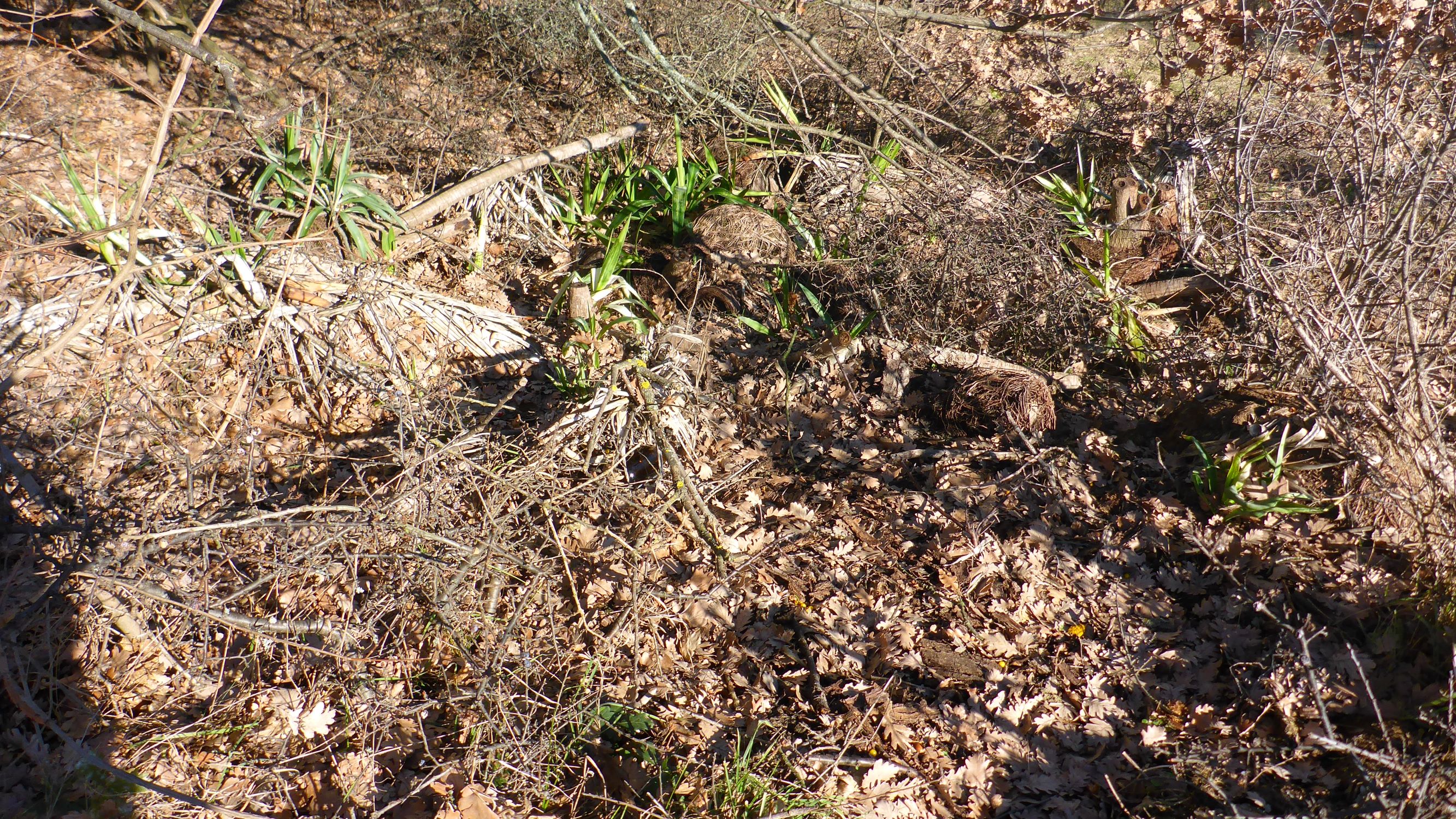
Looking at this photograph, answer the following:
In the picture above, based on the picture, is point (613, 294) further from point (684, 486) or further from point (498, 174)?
point (684, 486)

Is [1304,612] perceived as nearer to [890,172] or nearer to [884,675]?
[884,675]

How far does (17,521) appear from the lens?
332cm

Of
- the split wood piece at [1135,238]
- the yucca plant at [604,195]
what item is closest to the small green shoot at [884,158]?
the split wood piece at [1135,238]

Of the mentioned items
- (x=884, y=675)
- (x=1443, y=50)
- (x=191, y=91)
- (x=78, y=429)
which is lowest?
(x=884, y=675)

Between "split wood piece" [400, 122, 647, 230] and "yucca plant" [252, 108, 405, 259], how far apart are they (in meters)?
0.27

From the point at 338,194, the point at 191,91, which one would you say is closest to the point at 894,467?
the point at 338,194

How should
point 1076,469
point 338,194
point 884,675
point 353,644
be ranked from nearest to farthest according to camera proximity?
point 353,644 < point 884,675 < point 1076,469 < point 338,194

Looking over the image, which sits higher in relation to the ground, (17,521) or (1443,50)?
(1443,50)

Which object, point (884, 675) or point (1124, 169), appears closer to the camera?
point (884, 675)

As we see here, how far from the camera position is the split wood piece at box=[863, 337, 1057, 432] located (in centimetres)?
447

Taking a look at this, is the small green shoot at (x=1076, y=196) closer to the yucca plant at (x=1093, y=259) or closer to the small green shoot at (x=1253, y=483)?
the yucca plant at (x=1093, y=259)

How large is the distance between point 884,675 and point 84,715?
10.7ft

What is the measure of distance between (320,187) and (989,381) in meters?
4.19

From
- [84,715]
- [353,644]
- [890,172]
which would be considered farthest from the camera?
[890,172]
